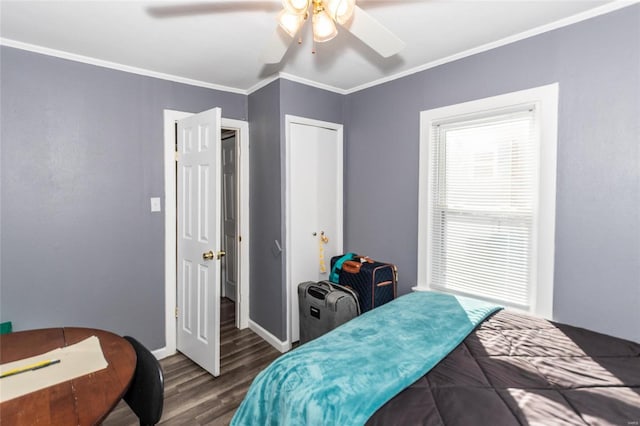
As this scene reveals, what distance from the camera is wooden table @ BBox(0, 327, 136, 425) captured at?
41.6 inches

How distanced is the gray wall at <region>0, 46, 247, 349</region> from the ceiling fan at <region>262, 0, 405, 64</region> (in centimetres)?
168

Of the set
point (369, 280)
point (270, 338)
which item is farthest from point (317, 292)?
point (270, 338)

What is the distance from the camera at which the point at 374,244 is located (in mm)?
3160

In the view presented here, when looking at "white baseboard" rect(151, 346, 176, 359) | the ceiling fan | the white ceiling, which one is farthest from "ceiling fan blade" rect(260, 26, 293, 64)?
"white baseboard" rect(151, 346, 176, 359)

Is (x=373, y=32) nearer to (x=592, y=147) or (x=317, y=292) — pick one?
(x=592, y=147)

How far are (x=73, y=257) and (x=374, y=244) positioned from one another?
248cm

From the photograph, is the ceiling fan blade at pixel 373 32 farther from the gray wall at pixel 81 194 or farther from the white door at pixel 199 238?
the gray wall at pixel 81 194

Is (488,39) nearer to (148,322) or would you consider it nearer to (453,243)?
(453,243)

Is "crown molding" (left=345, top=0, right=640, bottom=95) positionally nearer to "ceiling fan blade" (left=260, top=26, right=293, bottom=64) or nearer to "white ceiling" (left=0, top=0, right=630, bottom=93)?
"white ceiling" (left=0, top=0, right=630, bottom=93)

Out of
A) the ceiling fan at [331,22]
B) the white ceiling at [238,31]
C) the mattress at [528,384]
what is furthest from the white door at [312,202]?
the mattress at [528,384]

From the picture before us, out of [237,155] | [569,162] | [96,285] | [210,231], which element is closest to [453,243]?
[569,162]

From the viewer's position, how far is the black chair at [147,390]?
1.21 metres

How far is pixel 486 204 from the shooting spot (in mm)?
2428

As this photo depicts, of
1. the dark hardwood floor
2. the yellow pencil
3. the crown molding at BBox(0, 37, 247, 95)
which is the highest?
the crown molding at BBox(0, 37, 247, 95)
